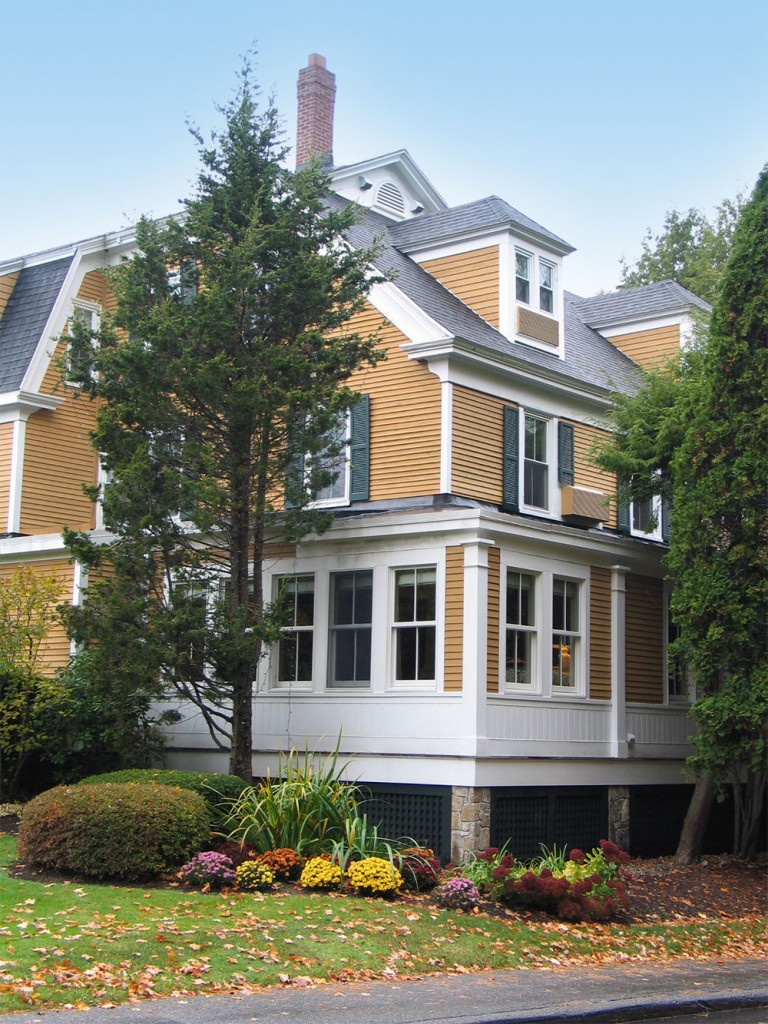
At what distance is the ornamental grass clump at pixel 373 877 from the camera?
13.5 metres

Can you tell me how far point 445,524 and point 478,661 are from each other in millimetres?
1943

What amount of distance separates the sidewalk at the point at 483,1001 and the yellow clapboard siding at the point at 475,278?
12243 millimetres

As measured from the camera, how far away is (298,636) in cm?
1903

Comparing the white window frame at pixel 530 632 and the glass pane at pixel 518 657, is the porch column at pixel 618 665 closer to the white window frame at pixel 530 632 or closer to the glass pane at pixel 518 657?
the white window frame at pixel 530 632

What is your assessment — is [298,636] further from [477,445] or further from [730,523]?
[730,523]

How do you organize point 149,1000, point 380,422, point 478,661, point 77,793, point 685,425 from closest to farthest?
point 149,1000, point 77,793, point 478,661, point 685,425, point 380,422

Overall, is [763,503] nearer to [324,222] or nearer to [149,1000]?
[324,222]

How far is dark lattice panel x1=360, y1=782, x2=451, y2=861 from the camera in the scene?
1658 cm

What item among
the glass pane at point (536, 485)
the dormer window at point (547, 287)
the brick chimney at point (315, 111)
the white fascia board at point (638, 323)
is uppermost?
the brick chimney at point (315, 111)

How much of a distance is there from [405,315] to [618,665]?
6449 millimetres

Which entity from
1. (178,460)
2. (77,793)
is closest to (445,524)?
(178,460)

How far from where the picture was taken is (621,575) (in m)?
19.9

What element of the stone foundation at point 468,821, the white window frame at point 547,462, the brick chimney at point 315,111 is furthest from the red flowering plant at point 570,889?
the brick chimney at point 315,111

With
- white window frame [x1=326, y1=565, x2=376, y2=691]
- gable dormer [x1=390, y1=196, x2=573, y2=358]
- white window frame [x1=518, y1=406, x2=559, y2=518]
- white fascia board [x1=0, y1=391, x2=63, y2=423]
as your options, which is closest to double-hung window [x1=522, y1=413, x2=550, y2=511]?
white window frame [x1=518, y1=406, x2=559, y2=518]
